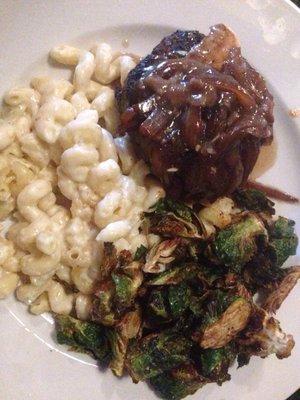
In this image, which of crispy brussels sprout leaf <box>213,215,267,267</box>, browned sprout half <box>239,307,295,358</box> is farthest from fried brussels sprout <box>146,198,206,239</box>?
browned sprout half <box>239,307,295,358</box>

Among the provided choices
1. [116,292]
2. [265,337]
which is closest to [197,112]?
[116,292]

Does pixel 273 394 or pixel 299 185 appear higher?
pixel 299 185

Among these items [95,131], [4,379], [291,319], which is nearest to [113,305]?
[4,379]

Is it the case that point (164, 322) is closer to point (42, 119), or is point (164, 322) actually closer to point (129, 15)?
point (42, 119)

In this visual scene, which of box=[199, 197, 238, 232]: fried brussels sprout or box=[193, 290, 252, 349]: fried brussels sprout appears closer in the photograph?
box=[193, 290, 252, 349]: fried brussels sprout

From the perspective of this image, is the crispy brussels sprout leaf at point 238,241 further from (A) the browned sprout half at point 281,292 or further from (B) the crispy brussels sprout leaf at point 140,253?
(B) the crispy brussels sprout leaf at point 140,253

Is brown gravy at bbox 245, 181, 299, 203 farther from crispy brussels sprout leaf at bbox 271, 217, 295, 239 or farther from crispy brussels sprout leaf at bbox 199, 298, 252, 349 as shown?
crispy brussels sprout leaf at bbox 199, 298, 252, 349

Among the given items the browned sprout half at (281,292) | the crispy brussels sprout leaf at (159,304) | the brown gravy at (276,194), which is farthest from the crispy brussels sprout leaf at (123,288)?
the brown gravy at (276,194)
